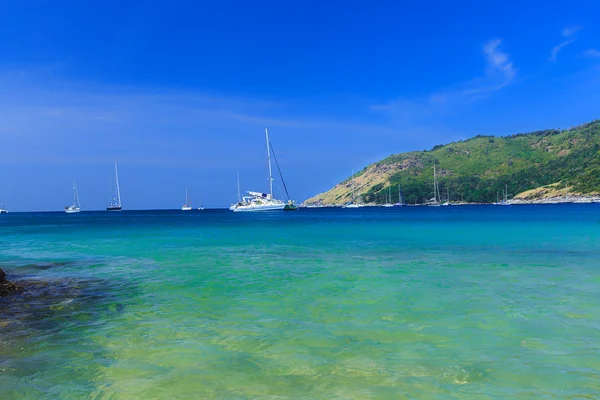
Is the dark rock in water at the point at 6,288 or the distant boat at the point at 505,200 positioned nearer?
the dark rock in water at the point at 6,288

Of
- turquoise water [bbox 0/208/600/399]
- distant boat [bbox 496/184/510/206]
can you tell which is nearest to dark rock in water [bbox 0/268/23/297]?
turquoise water [bbox 0/208/600/399]

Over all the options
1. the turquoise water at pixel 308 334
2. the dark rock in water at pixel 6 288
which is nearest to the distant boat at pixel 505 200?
the turquoise water at pixel 308 334

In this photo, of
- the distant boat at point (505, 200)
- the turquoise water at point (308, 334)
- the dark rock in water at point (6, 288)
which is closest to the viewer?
the turquoise water at point (308, 334)

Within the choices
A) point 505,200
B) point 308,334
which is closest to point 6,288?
point 308,334

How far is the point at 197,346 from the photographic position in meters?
8.36

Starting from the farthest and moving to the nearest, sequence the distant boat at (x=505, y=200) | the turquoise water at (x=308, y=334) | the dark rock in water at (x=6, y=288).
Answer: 1. the distant boat at (x=505, y=200)
2. the dark rock in water at (x=6, y=288)
3. the turquoise water at (x=308, y=334)

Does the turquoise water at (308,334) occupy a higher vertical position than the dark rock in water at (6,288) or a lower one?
lower

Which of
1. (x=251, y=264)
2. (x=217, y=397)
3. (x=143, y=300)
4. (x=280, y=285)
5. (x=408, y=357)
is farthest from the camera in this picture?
(x=251, y=264)

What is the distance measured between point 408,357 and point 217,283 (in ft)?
31.9

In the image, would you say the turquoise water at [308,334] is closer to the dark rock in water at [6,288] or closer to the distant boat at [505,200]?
the dark rock in water at [6,288]

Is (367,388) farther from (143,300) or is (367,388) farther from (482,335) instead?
(143,300)

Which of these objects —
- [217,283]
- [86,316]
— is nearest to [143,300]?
[86,316]

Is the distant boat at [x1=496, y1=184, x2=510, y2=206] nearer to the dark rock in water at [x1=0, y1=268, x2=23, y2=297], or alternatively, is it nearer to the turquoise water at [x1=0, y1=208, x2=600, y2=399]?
the turquoise water at [x1=0, y1=208, x2=600, y2=399]

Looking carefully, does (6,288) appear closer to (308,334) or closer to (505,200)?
(308,334)
